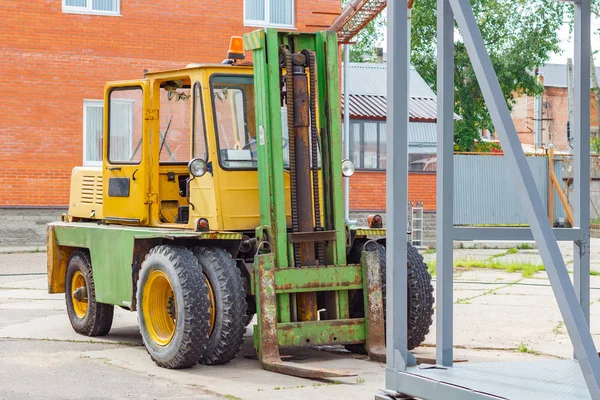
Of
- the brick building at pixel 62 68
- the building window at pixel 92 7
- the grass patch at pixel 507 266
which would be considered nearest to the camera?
the grass patch at pixel 507 266

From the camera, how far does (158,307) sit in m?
9.52

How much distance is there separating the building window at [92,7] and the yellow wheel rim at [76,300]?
44.4 ft

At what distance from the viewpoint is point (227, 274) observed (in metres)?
8.91

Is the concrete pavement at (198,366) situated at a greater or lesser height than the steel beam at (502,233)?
lesser

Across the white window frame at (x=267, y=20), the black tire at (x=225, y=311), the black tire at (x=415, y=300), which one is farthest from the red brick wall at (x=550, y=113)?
the black tire at (x=225, y=311)

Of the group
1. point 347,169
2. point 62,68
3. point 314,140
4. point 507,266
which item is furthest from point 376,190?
point 314,140

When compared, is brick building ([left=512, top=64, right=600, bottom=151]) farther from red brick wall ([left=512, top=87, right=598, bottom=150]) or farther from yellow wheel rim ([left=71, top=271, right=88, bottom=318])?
yellow wheel rim ([left=71, top=271, right=88, bottom=318])

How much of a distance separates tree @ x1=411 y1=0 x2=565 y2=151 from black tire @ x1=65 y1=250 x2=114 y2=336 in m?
30.8

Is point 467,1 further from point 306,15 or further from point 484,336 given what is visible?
point 306,15

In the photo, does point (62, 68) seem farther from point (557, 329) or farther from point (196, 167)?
point (196, 167)

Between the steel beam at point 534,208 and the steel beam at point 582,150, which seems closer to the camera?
the steel beam at point 534,208

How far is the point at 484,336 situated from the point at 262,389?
3614 mm

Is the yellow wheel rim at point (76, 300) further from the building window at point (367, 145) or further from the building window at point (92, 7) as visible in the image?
the building window at point (367, 145)

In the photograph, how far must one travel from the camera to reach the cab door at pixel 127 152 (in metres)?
10.3
